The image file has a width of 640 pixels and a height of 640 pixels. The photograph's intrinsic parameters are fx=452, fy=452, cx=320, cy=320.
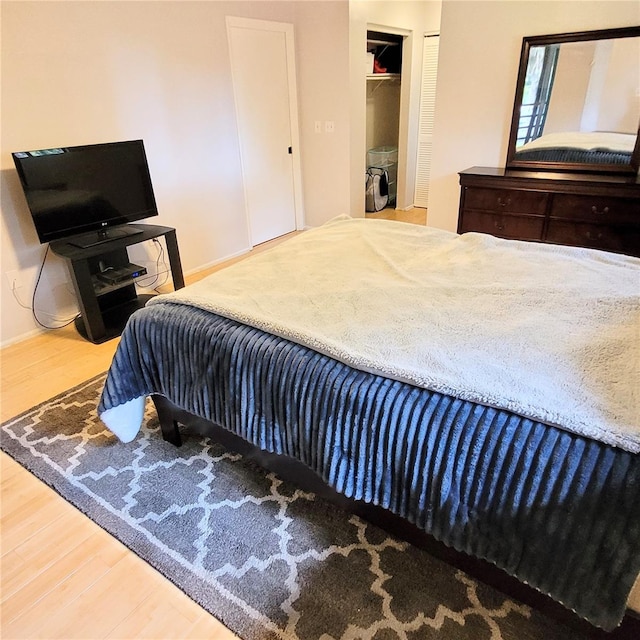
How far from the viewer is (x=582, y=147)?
3.20 meters

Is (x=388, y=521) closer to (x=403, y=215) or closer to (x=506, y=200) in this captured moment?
(x=506, y=200)

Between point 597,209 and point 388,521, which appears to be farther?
point 597,209

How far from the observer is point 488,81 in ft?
11.3

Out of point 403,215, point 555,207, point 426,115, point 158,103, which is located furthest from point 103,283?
point 426,115

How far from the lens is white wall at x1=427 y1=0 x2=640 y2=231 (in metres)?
3.02

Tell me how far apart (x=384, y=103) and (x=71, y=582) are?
5.98 metres

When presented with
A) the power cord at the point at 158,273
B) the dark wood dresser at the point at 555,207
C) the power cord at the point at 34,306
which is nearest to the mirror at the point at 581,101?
the dark wood dresser at the point at 555,207

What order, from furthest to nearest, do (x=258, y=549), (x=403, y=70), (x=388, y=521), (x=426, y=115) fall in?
(x=426, y=115)
(x=403, y=70)
(x=258, y=549)
(x=388, y=521)

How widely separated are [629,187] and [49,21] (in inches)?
145

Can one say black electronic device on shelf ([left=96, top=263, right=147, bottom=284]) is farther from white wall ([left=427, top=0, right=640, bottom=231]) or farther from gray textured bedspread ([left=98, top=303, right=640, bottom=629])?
white wall ([left=427, top=0, right=640, bottom=231])

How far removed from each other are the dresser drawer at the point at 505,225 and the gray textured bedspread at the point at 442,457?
2.53m

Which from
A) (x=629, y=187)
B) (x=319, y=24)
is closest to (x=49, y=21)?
(x=319, y=24)

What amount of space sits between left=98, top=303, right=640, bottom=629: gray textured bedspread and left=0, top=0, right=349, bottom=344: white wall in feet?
6.25

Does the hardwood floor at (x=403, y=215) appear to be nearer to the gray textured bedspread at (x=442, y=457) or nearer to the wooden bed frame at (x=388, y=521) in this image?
the wooden bed frame at (x=388, y=521)
